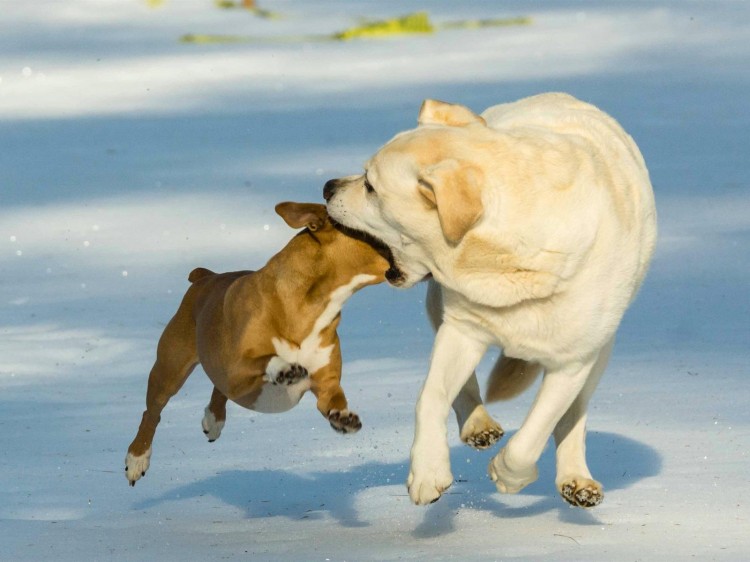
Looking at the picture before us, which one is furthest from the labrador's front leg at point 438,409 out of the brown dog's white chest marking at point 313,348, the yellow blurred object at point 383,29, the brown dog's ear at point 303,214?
the yellow blurred object at point 383,29

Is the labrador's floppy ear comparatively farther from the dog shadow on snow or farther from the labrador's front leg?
the dog shadow on snow

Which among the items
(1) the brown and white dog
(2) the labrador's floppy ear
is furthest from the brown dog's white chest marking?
(2) the labrador's floppy ear

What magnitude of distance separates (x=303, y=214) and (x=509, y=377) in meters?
1.29

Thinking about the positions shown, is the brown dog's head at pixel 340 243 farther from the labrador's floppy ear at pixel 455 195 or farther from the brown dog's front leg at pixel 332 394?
the labrador's floppy ear at pixel 455 195

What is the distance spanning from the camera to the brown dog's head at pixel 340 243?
20.8 feet

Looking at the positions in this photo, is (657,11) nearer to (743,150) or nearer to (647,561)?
(743,150)

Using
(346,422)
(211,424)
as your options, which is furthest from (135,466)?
(346,422)

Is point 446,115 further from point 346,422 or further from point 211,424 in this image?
point 211,424

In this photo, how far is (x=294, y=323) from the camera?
6598mm

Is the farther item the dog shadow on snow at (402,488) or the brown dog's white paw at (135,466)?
the brown dog's white paw at (135,466)

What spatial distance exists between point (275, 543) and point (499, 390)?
132 cm

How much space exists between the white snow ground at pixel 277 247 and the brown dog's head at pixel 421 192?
1.14 metres

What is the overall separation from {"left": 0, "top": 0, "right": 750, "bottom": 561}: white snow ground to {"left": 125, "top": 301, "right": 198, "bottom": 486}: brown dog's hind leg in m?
0.19

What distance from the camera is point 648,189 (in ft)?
20.5
